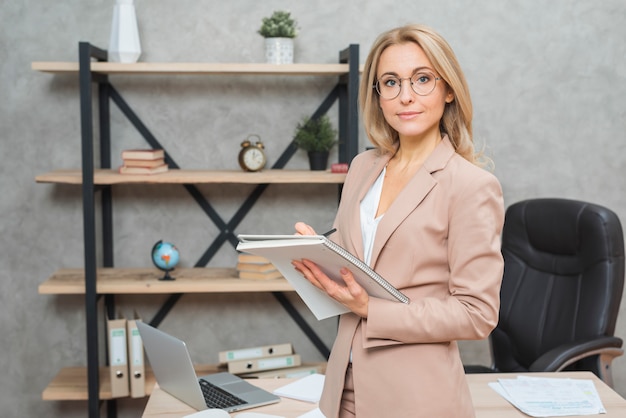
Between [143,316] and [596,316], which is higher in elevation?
[596,316]

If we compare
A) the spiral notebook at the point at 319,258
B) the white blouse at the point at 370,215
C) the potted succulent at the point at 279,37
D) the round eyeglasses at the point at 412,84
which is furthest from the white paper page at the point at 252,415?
the potted succulent at the point at 279,37

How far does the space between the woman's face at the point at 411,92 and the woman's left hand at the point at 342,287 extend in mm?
315

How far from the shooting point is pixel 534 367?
102 inches

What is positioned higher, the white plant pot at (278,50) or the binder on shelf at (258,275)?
the white plant pot at (278,50)

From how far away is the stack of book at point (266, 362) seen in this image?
10.6ft

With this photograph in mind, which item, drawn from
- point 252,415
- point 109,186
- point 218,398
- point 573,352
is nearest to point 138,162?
point 109,186

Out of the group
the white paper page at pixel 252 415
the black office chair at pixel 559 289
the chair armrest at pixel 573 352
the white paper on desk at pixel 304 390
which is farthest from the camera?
the black office chair at pixel 559 289

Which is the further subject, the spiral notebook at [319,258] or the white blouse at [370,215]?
the white blouse at [370,215]

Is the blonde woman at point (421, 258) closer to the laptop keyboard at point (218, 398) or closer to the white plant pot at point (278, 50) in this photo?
the laptop keyboard at point (218, 398)

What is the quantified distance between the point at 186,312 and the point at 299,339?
53 centimetres

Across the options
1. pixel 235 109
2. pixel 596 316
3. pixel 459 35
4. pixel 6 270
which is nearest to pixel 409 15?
pixel 459 35

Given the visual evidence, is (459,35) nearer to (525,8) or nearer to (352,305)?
(525,8)

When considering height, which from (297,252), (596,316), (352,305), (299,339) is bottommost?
(299,339)

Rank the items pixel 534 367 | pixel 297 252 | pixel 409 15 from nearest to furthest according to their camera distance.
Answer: pixel 297 252
pixel 534 367
pixel 409 15
